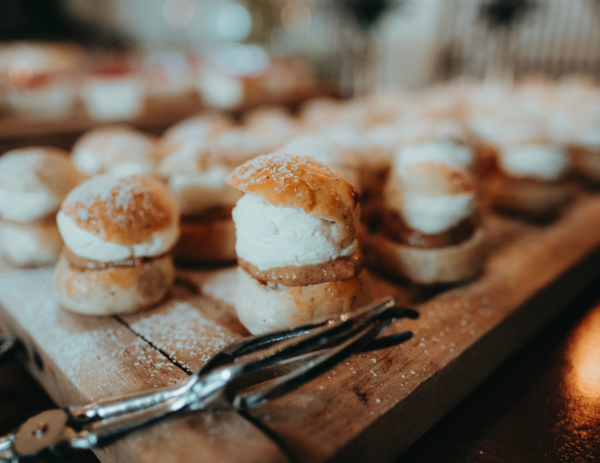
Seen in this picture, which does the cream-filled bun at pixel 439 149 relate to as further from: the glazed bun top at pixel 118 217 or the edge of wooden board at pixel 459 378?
the glazed bun top at pixel 118 217

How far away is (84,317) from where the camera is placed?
141 centimetres

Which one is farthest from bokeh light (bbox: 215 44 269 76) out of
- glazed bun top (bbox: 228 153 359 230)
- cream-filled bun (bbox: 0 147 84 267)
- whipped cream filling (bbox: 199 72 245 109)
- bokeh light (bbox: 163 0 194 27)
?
bokeh light (bbox: 163 0 194 27)

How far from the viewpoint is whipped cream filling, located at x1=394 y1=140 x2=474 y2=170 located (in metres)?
1.91

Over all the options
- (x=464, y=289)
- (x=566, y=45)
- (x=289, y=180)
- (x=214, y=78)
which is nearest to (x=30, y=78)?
(x=214, y=78)

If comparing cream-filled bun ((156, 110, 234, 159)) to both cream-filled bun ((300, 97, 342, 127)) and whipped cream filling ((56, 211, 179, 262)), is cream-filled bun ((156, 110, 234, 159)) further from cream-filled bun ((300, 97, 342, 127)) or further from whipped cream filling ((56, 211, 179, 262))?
cream-filled bun ((300, 97, 342, 127))

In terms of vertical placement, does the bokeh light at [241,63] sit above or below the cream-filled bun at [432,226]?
above

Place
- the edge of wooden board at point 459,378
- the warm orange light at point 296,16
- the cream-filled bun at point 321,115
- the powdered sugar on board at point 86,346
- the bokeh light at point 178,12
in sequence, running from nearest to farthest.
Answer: the edge of wooden board at point 459,378
the powdered sugar on board at point 86,346
the cream-filled bun at point 321,115
the warm orange light at point 296,16
the bokeh light at point 178,12

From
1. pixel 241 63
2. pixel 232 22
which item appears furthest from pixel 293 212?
pixel 232 22

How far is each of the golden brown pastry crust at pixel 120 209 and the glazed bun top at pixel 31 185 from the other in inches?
11.6

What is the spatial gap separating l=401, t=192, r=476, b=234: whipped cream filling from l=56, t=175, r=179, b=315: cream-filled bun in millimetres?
862

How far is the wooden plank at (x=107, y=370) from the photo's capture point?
2.85 ft

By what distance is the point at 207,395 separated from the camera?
94 cm

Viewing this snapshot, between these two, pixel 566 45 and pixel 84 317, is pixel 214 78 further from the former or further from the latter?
pixel 566 45

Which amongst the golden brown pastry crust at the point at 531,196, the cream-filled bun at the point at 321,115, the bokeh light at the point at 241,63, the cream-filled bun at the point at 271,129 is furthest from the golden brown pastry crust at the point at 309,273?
the bokeh light at the point at 241,63
